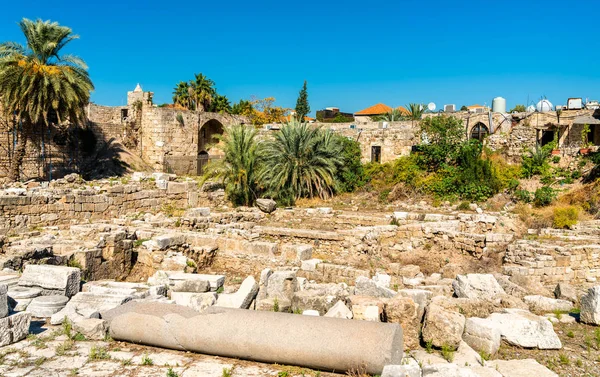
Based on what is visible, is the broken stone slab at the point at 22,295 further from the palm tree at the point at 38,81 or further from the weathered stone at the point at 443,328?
the palm tree at the point at 38,81

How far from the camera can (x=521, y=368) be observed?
412 cm

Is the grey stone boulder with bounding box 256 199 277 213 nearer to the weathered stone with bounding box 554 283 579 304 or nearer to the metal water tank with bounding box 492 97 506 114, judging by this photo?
the weathered stone with bounding box 554 283 579 304

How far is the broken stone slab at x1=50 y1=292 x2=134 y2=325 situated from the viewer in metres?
5.20

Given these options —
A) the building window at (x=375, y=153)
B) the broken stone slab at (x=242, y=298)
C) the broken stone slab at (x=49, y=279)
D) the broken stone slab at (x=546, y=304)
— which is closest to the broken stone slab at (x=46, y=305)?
the broken stone slab at (x=49, y=279)

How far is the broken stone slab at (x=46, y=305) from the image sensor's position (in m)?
5.41

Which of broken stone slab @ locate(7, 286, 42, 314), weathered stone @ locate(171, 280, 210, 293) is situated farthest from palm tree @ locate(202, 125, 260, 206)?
broken stone slab @ locate(7, 286, 42, 314)

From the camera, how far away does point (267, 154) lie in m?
19.3

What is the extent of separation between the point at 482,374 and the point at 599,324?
2.79m

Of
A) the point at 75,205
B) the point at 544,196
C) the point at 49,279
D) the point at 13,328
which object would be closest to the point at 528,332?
the point at 13,328

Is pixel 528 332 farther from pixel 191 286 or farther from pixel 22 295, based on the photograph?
pixel 22 295

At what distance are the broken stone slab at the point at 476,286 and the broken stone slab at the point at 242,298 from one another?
327 cm

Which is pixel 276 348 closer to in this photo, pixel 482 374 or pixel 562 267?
pixel 482 374

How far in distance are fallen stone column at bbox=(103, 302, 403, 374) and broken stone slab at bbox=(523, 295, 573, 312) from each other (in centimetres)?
314

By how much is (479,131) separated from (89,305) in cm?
2293
